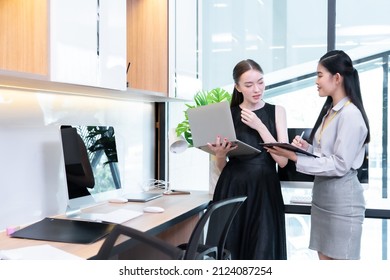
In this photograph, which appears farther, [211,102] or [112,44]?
[211,102]

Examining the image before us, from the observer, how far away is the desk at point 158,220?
1.69 meters

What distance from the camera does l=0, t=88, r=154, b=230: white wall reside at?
2.11m

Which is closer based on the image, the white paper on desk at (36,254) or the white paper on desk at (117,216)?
the white paper on desk at (36,254)

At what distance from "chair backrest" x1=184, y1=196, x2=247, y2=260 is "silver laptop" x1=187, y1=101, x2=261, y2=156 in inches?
19.7

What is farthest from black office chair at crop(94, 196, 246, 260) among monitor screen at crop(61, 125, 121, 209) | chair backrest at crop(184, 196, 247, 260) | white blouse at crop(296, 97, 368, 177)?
monitor screen at crop(61, 125, 121, 209)

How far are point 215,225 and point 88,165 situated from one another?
2.41ft

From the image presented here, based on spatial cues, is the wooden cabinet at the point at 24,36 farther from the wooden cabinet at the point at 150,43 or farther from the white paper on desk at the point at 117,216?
the wooden cabinet at the point at 150,43

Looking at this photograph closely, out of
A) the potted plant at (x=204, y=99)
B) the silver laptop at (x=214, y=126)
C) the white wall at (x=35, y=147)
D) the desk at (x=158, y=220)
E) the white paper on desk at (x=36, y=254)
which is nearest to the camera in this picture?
the white paper on desk at (x=36, y=254)

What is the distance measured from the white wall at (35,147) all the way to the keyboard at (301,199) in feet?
4.28

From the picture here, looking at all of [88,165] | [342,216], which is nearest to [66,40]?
[88,165]

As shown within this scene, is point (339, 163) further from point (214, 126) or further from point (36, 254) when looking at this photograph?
point (36, 254)

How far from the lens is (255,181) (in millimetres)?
2498

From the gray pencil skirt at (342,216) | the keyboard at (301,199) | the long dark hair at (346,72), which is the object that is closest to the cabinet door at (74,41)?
the long dark hair at (346,72)

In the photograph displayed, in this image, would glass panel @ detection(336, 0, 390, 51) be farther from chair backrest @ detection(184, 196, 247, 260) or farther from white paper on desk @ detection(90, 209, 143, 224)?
white paper on desk @ detection(90, 209, 143, 224)
